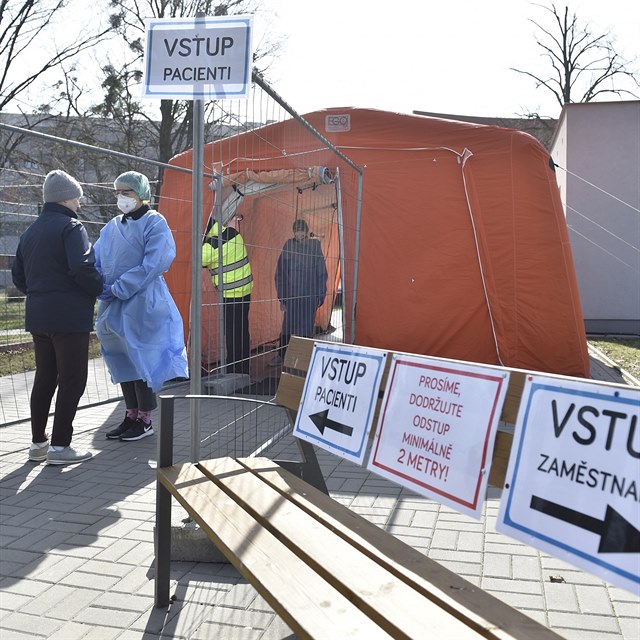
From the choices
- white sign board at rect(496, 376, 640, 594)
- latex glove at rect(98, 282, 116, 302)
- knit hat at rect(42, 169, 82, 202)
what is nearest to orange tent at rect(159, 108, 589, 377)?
latex glove at rect(98, 282, 116, 302)

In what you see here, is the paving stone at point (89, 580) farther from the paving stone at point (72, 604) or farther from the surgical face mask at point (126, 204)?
the surgical face mask at point (126, 204)

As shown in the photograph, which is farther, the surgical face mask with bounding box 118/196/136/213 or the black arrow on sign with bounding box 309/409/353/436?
the surgical face mask with bounding box 118/196/136/213

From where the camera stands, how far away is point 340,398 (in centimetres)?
300

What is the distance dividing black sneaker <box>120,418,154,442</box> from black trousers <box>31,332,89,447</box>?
70 cm

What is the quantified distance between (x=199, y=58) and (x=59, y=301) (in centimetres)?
211

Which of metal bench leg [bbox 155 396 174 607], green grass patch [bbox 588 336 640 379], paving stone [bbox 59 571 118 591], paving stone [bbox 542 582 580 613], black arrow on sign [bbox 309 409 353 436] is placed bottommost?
paving stone [bbox 59 571 118 591]

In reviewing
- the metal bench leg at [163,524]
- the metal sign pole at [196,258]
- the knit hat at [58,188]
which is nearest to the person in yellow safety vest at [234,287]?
the knit hat at [58,188]

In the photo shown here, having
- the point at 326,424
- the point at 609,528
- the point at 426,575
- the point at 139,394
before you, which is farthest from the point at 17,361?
the point at 609,528

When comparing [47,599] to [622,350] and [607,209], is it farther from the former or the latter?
[607,209]

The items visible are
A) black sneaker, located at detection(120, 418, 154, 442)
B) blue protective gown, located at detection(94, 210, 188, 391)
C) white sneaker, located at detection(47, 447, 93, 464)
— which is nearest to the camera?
white sneaker, located at detection(47, 447, 93, 464)

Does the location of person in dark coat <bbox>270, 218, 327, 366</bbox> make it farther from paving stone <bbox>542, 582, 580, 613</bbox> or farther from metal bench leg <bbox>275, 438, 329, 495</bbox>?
paving stone <bbox>542, 582, 580, 613</bbox>

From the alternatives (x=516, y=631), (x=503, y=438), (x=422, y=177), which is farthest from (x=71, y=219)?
(x=422, y=177)

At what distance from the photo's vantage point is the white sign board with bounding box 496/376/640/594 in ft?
5.78

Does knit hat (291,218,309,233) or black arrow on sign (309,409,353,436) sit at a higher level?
knit hat (291,218,309,233)
